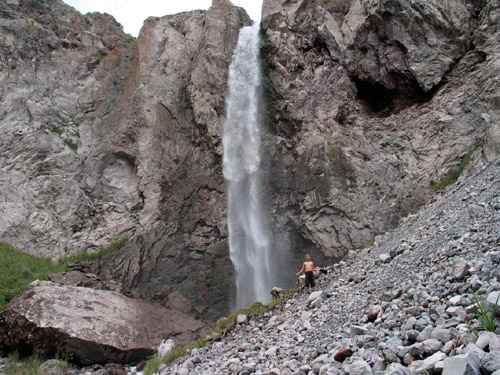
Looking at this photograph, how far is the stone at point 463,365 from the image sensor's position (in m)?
2.54

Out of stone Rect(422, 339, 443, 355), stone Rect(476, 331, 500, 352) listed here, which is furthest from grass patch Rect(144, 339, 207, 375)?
stone Rect(476, 331, 500, 352)

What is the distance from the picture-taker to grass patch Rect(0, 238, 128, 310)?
1406 centimetres

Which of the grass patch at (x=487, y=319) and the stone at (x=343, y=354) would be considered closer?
the grass patch at (x=487, y=319)

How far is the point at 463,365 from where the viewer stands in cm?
259

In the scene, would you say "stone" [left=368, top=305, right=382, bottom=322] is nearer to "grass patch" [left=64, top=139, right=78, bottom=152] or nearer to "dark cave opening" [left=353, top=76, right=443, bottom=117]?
"dark cave opening" [left=353, top=76, right=443, bottom=117]

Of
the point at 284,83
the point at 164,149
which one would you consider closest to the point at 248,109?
the point at 284,83

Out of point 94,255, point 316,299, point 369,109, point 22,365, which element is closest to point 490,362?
point 316,299

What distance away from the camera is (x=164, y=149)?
20.4 meters

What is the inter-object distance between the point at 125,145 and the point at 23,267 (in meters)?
8.19

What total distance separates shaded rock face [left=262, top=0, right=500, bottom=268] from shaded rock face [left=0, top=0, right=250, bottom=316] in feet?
11.8

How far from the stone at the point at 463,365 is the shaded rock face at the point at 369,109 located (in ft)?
47.2

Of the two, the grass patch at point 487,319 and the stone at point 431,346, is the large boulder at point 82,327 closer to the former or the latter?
the stone at point 431,346

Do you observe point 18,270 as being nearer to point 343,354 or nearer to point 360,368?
point 343,354

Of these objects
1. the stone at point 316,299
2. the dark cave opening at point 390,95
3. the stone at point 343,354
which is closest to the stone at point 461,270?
the stone at point 343,354
